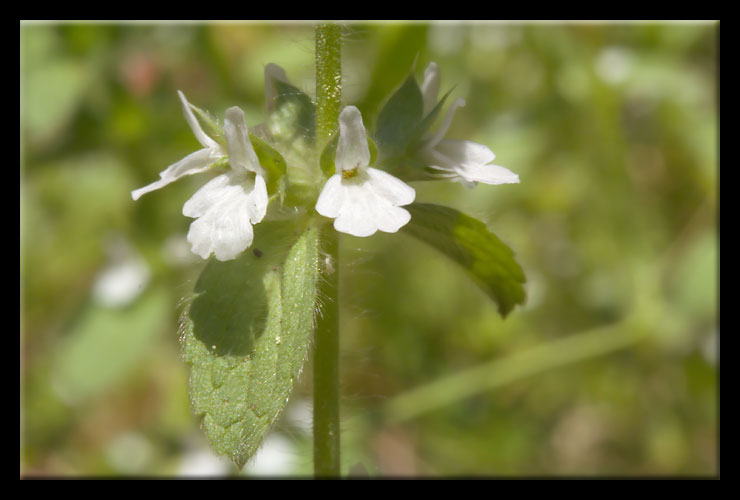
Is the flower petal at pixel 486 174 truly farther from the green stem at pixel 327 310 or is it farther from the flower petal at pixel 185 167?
the flower petal at pixel 185 167

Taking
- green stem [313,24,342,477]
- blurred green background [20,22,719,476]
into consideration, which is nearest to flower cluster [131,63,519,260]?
green stem [313,24,342,477]

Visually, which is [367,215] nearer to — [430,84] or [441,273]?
[430,84]

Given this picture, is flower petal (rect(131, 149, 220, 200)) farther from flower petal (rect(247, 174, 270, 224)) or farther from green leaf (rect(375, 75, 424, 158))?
green leaf (rect(375, 75, 424, 158))

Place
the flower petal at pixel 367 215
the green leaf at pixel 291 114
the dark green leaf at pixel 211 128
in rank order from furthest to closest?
the green leaf at pixel 291 114 → the dark green leaf at pixel 211 128 → the flower petal at pixel 367 215

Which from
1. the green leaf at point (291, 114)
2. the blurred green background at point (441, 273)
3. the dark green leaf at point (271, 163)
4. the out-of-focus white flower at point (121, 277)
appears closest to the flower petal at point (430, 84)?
the green leaf at point (291, 114)

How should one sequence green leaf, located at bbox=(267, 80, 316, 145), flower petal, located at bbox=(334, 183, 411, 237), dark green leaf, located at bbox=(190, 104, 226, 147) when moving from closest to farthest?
flower petal, located at bbox=(334, 183, 411, 237) < dark green leaf, located at bbox=(190, 104, 226, 147) < green leaf, located at bbox=(267, 80, 316, 145)

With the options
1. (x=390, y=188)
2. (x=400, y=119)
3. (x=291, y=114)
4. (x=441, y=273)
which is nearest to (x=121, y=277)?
(x=441, y=273)
